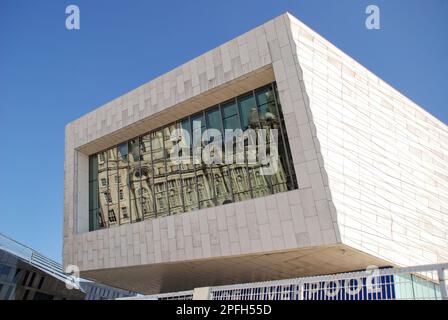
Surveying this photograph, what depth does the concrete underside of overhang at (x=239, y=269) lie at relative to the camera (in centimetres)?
1678

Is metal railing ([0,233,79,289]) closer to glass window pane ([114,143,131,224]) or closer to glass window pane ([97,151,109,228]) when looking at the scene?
glass window pane ([97,151,109,228])

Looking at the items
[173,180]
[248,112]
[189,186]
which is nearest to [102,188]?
[173,180]

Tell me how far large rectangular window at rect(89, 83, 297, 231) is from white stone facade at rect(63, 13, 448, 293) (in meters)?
0.68

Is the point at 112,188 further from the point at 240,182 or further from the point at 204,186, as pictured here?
the point at 240,182

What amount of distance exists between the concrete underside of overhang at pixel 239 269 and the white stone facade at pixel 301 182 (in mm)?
81

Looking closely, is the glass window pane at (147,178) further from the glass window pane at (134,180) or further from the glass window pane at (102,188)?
the glass window pane at (102,188)

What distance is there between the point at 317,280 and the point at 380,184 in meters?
10.3

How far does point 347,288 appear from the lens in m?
8.89

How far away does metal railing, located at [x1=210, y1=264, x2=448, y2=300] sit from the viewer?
8070 mm
